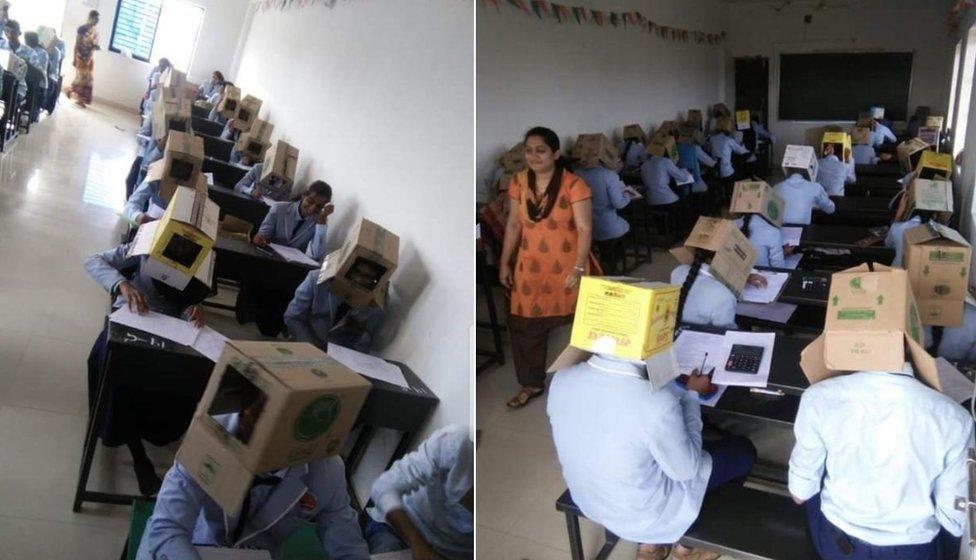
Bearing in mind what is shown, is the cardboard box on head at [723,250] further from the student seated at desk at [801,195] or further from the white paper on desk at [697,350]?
the student seated at desk at [801,195]

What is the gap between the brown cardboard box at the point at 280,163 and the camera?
4.37 ft

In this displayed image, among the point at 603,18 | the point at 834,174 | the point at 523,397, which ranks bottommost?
the point at 523,397

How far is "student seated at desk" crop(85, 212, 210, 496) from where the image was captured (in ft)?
3.42

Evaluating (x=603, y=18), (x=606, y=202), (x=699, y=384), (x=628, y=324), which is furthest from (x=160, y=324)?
(x=603, y=18)

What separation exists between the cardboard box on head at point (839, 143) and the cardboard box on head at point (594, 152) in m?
1.46

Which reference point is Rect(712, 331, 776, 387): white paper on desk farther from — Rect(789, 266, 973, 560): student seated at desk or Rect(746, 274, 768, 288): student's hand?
Rect(746, 274, 768, 288): student's hand

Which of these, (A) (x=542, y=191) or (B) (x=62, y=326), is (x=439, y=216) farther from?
(A) (x=542, y=191)

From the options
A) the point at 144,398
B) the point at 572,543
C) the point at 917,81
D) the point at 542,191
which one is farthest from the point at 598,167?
the point at 144,398

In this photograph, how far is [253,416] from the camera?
881 mm

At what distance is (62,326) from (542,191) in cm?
181

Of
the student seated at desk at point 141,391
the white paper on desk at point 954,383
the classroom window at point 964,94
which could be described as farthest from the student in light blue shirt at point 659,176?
the student seated at desk at point 141,391

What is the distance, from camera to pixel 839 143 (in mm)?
3068

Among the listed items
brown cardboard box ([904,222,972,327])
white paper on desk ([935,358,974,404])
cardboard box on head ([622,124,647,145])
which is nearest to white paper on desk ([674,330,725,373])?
white paper on desk ([935,358,974,404])

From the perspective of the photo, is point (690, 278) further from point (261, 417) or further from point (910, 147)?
point (261, 417)
